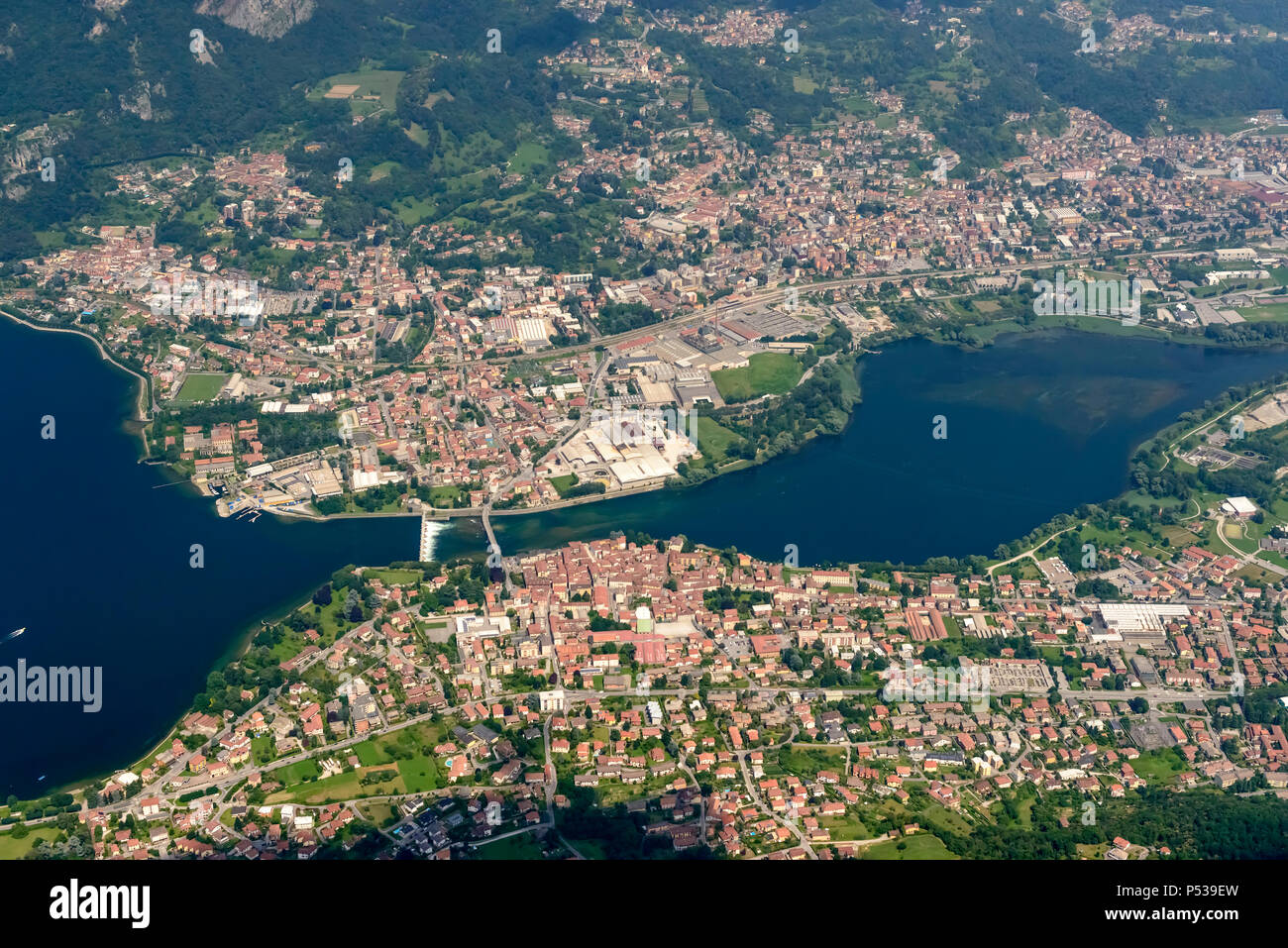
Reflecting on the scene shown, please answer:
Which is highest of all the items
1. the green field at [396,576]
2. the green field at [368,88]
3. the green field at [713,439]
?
the green field at [368,88]

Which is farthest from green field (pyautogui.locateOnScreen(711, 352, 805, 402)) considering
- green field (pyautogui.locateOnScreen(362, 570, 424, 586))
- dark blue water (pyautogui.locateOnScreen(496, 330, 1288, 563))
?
green field (pyautogui.locateOnScreen(362, 570, 424, 586))

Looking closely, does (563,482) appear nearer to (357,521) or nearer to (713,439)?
(713,439)

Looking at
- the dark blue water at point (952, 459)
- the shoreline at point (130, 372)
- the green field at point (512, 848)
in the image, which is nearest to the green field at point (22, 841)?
the green field at point (512, 848)

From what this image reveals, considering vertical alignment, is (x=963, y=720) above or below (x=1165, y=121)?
below

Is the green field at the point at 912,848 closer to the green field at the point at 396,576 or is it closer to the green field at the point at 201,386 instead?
the green field at the point at 396,576

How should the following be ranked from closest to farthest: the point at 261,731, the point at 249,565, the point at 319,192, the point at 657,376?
1. the point at 261,731
2. the point at 249,565
3. the point at 657,376
4. the point at 319,192

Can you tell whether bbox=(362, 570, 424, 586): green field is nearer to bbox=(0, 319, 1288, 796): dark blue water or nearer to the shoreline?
bbox=(0, 319, 1288, 796): dark blue water

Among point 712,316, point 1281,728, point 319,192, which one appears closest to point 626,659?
point 1281,728
